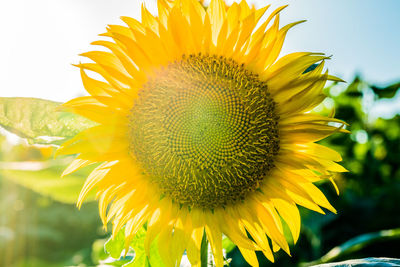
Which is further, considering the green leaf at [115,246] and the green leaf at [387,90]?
the green leaf at [387,90]

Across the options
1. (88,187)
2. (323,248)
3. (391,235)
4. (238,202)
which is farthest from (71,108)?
(323,248)

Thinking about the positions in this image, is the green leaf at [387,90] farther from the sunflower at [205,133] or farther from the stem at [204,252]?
the stem at [204,252]

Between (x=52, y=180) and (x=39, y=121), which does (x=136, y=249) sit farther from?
(x=39, y=121)

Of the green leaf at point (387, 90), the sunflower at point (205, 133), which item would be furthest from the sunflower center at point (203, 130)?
the green leaf at point (387, 90)

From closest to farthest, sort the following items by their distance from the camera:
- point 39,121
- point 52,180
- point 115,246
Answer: point 39,121, point 115,246, point 52,180

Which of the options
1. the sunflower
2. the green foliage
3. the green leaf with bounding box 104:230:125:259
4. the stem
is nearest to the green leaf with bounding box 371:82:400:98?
the green foliage

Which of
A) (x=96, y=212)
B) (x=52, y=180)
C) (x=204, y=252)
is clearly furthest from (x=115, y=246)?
(x=96, y=212)

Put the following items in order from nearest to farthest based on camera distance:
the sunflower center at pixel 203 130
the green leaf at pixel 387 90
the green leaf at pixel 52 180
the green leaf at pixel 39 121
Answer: the green leaf at pixel 39 121 → the sunflower center at pixel 203 130 → the green leaf at pixel 52 180 → the green leaf at pixel 387 90
